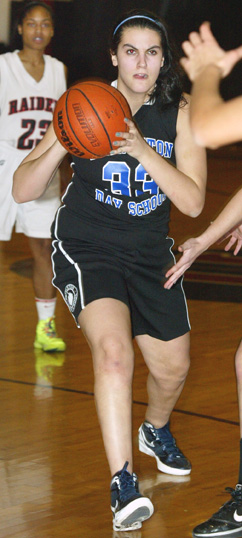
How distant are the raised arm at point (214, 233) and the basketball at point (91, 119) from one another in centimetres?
44

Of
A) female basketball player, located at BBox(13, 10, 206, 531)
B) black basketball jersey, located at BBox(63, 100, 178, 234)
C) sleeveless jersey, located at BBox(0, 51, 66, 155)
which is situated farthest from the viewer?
sleeveless jersey, located at BBox(0, 51, 66, 155)

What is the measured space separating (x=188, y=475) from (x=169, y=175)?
1180 millimetres

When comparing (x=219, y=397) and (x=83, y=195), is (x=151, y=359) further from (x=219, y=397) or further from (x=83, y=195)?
(x=219, y=397)

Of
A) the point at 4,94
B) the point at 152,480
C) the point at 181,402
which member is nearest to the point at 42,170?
the point at 152,480

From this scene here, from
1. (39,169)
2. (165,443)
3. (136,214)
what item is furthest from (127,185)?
(165,443)

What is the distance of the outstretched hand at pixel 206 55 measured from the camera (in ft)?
6.91

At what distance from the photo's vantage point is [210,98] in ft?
6.70

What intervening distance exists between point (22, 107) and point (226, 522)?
122 inches

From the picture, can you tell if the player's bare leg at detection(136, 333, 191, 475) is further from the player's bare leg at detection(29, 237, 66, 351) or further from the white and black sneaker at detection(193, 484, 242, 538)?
the player's bare leg at detection(29, 237, 66, 351)

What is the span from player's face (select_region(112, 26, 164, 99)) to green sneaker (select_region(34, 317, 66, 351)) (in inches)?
89.8

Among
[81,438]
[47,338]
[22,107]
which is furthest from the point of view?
[22,107]

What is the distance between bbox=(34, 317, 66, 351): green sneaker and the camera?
17.2 feet

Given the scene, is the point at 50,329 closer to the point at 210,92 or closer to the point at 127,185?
the point at 127,185

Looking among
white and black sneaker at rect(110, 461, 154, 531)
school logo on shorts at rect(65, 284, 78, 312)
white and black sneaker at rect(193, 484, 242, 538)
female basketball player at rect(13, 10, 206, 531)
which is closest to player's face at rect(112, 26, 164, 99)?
female basketball player at rect(13, 10, 206, 531)
